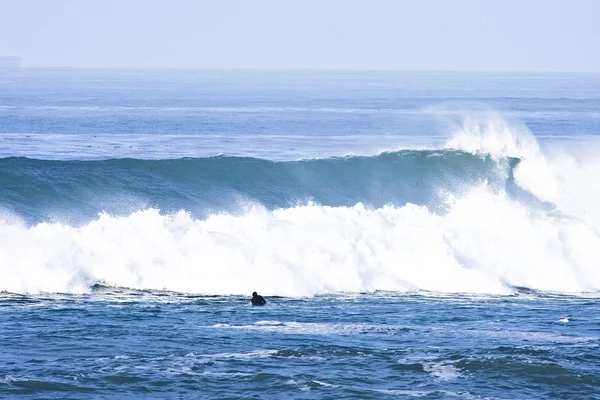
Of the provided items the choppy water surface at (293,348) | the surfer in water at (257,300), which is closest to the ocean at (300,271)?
the choppy water surface at (293,348)

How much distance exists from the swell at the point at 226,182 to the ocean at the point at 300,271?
3.5 inches

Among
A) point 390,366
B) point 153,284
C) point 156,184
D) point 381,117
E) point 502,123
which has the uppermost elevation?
point 381,117

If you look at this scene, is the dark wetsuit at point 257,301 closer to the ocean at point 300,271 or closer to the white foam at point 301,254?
the ocean at point 300,271

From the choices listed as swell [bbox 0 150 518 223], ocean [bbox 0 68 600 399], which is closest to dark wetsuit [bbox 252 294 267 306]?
ocean [bbox 0 68 600 399]

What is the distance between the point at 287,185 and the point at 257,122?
106ft

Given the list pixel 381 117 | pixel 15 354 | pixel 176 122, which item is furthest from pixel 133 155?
pixel 381 117

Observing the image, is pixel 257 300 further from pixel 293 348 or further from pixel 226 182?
pixel 226 182

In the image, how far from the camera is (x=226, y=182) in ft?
125

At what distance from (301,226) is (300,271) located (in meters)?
3.05

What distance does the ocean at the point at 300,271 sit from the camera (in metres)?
17.5

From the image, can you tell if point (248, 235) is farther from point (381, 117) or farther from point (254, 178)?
point (381, 117)

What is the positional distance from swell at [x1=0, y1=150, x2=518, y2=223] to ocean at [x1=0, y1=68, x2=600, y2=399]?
0.09 meters

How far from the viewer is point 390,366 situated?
17922 millimetres

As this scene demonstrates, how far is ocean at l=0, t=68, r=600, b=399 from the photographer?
17484 millimetres
